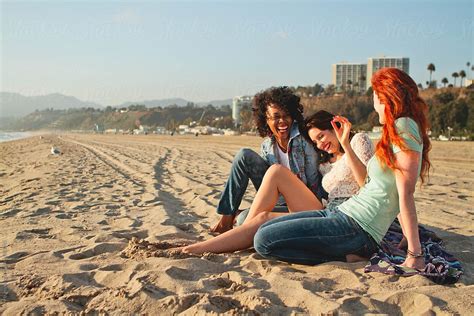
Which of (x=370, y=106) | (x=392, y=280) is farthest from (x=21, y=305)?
(x=370, y=106)

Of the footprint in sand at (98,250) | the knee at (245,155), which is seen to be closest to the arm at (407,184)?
the knee at (245,155)

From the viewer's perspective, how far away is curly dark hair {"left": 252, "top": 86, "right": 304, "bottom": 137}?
13.5 feet

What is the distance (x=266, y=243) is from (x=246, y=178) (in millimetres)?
981

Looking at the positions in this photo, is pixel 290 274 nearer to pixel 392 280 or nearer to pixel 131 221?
pixel 392 280

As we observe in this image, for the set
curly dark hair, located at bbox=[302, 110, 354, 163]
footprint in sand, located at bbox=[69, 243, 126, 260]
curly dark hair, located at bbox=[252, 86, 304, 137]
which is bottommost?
footprint in sand, located at bbox=[69, 243, 126, 260]

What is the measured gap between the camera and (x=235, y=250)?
3.42m

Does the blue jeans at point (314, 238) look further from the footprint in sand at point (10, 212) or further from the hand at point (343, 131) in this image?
the footprint in sand at point (10, 212)

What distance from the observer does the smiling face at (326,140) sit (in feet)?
11.9

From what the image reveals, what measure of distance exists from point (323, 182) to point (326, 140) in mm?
321

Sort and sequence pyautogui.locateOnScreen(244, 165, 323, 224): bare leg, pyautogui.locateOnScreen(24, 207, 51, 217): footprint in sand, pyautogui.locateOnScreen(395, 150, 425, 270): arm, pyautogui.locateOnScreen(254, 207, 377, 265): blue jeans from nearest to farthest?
pyautogui.locateOnScreen(395, 150, 425, 270): arm < pyautogui.locateOnScreen(254, 207, 377, 265): blue jeans < pyautogui.locateOnScreen(244, 165, 323, 224): bare leg < pyautogui.locateOnScreen(24, 207, 51, 217): footprint in sand

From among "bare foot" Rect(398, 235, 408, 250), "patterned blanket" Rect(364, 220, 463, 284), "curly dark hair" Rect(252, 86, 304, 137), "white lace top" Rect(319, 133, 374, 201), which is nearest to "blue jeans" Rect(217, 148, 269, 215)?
"curly dark hair" Rect(252, 86, 304, 137)

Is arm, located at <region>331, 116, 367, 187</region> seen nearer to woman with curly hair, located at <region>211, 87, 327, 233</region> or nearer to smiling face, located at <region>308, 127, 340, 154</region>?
smiling face, located at <region>308, 127, 340, 154</region>

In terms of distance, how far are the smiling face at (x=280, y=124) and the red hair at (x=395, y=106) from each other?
135 centimetres

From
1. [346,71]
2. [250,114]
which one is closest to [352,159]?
[250,114]
